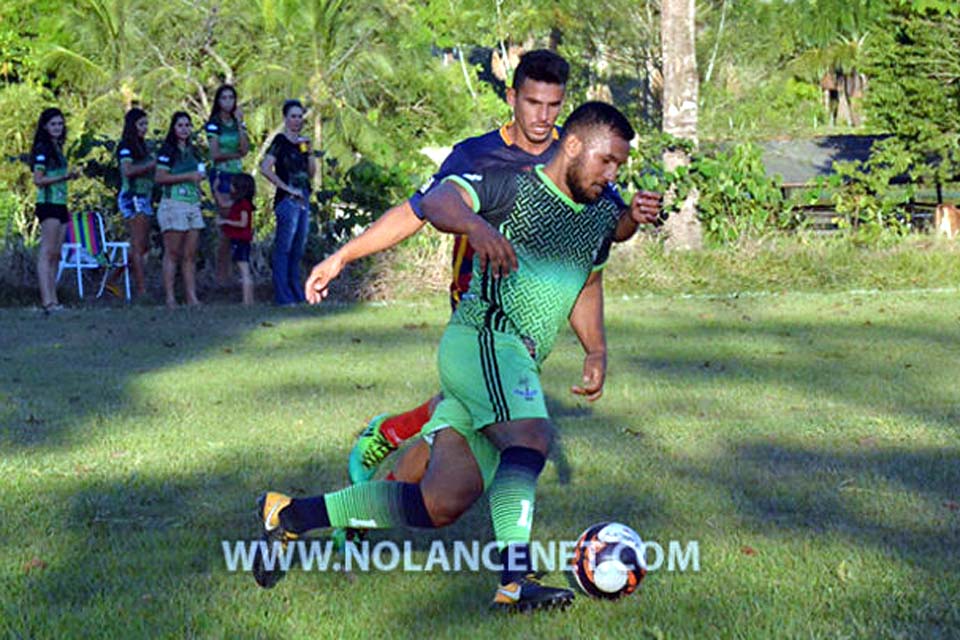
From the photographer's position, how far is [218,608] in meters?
5.14

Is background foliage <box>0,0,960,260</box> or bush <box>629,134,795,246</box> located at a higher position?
background foliage <box>0,0,960,260</box>

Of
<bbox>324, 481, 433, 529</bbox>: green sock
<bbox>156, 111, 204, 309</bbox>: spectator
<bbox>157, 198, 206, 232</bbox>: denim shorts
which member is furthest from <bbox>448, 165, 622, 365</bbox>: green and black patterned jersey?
<bbox>157, 198, 206, 232</bbox>: denim shorts

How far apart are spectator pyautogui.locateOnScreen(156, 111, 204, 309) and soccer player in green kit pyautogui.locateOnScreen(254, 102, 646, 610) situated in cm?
1047

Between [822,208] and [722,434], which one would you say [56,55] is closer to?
[822,208]

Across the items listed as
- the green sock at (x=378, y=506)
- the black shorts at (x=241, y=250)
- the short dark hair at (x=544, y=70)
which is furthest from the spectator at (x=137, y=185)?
the green sock at (x=378, y=506)

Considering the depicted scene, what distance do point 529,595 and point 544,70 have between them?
2.50 metres

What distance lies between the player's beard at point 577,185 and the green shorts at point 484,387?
0.53 metres

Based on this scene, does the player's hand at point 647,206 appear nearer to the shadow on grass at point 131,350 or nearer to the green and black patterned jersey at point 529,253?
the green and black patterned jersey at point 529,253

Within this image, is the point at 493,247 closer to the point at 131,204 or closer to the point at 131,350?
the point at 131,350

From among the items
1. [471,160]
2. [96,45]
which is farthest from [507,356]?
[96,45]

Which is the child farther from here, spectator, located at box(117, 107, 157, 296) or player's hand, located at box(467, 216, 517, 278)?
player's hand, located at box(467, 216, 517, 278)

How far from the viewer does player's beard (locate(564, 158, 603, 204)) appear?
5215 mm

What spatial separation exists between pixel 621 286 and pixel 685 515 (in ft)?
37.5

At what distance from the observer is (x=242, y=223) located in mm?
16109
